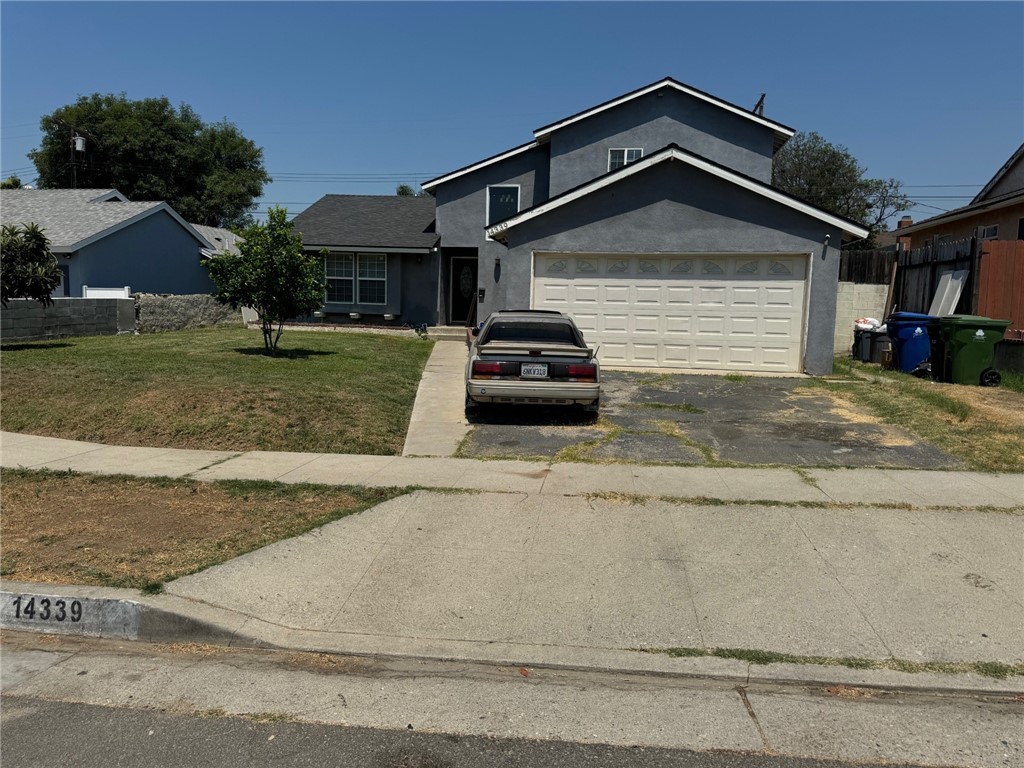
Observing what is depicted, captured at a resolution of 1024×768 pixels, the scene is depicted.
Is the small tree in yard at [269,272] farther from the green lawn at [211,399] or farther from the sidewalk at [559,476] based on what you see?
the sidewalk at [559,476]

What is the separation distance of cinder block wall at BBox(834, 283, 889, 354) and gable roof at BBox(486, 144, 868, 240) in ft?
12.4

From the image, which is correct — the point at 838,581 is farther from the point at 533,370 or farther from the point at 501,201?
the point at 501,201

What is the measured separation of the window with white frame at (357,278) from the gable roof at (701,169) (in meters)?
9.78

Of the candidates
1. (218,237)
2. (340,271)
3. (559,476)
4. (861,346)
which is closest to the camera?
(559,476)

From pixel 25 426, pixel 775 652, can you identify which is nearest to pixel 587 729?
pixel 775 652

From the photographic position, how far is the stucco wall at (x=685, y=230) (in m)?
14.8

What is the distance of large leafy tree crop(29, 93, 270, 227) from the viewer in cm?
4650

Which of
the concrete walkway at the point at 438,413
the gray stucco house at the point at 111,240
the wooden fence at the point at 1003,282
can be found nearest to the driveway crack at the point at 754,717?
the concrete walkway at the point at 438,413

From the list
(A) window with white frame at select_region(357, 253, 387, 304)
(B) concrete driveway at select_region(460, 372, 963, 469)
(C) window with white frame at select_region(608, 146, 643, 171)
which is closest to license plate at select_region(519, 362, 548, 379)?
(B) concrete driveway at select_region(460, 372, 963, 469)

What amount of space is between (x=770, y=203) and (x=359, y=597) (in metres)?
12.5

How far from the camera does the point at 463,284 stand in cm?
2502

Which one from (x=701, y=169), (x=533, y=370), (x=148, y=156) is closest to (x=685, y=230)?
(x=701, y=169)

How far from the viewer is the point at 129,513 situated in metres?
6.78

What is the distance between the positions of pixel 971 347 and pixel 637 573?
33.5 feet
